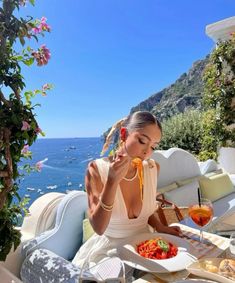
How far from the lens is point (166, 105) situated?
19.5 meters

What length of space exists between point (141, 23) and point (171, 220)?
2627 cm

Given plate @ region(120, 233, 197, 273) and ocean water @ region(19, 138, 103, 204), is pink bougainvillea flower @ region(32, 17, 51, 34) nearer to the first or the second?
ocean water @ region(19, 138, 103, 204)

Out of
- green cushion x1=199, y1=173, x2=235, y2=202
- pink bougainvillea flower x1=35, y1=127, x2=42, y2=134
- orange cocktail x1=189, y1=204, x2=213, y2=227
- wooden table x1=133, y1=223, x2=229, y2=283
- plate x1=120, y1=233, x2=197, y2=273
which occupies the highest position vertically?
pink bougainvillea flower x1=35, y1=127, x2=42, y2=134

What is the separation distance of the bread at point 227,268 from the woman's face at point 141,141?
2.14 feet

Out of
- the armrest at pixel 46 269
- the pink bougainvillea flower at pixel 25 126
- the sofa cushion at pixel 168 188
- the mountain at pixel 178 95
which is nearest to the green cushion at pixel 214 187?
the sofa cushion at pixel 168 188

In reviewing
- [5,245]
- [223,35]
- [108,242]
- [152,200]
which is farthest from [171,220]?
[223,35]

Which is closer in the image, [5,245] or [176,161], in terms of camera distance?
[5,245]

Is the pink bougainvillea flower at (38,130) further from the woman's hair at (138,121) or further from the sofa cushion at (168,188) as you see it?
the sofa cushion at (168,188)

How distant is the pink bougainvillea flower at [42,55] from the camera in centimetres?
149

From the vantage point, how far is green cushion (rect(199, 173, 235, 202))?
368 centimetres

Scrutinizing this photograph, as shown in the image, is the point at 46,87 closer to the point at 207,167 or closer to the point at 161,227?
the point at 161,227

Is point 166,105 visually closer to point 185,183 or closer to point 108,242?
point 185,183

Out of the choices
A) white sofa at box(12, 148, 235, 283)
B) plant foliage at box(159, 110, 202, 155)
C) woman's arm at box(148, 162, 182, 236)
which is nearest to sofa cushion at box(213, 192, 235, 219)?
white sofa at box(12, 148, 235, 283)

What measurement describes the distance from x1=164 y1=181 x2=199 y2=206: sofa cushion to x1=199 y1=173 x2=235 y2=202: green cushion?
11 cm
